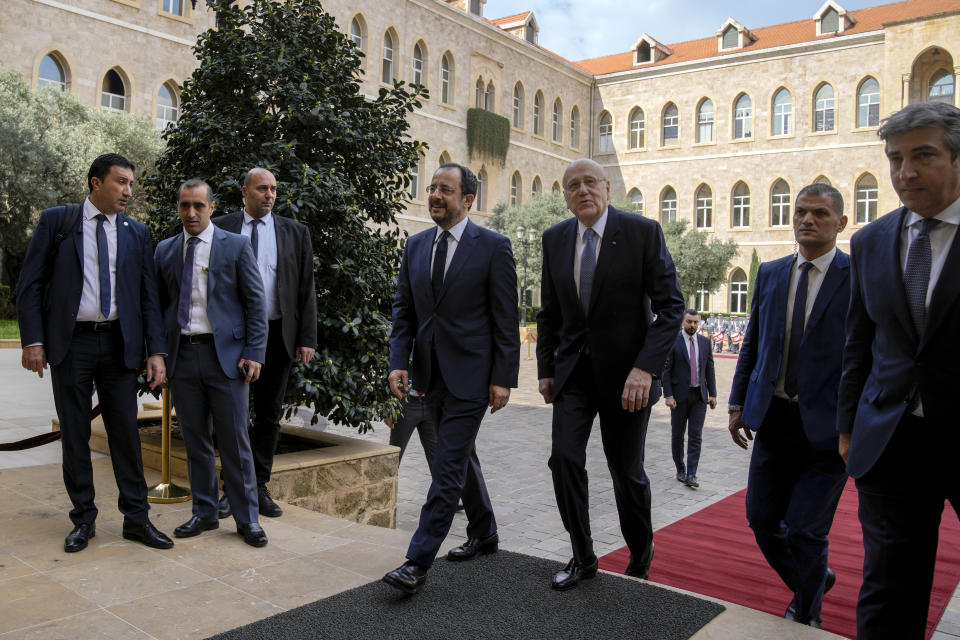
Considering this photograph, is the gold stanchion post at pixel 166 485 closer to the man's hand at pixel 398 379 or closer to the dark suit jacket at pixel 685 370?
the man's hand at pixel 398 379

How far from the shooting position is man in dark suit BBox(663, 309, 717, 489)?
27.1 feet

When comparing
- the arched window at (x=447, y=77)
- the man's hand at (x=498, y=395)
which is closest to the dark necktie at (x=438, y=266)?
the man's hand at (x=498, y=395)

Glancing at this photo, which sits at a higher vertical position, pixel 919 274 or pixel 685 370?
pixel 919 274

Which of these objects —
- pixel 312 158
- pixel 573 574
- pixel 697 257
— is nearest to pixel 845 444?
pixel 573 574

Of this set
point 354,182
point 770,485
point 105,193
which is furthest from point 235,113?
point 770,485

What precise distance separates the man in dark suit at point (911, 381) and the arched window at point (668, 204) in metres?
46.7

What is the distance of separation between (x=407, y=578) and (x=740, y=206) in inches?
1820

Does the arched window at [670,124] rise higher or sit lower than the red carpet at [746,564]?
higher

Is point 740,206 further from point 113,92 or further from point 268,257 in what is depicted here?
point 268,257

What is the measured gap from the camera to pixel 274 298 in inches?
200

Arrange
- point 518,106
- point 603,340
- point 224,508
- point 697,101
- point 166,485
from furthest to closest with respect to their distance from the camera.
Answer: point 697,101
point 518,106
point 166,485
point 224,508
point 603,340

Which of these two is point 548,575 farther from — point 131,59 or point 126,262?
point 131,59

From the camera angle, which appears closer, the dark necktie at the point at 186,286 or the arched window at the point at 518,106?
the dark necktie at the point at 186,286

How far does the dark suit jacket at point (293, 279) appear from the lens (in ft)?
16.6
